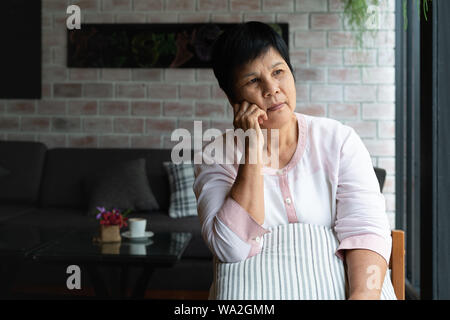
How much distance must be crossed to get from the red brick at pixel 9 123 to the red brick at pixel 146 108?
908 millimetres

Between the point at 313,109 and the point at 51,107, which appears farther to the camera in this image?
the point at 51,107

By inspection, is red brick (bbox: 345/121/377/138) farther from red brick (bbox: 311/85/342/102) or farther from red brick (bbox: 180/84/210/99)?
red brick (bbox: 180/84/210/99)

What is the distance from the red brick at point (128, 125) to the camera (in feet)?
11.2

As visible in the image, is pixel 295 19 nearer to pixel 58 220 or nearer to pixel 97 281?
pixel 58 220

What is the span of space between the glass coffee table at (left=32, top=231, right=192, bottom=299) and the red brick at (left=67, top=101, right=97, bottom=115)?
1454 mm

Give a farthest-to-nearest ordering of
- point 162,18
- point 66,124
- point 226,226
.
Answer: point 66,124, point 162,18, point 226,226

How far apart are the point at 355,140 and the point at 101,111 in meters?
2.70

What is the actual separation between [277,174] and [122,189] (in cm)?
199

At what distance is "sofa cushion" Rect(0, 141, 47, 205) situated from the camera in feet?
10.2

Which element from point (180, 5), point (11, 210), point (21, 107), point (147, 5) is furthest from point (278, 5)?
point (11, 210)

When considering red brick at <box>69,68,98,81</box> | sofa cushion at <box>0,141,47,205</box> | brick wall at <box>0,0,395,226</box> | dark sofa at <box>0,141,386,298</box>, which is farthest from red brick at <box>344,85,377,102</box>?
sofa cushion at <box>0,141,47,205</box>

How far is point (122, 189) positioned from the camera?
2.86 m
